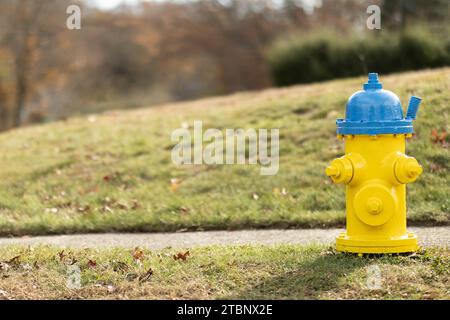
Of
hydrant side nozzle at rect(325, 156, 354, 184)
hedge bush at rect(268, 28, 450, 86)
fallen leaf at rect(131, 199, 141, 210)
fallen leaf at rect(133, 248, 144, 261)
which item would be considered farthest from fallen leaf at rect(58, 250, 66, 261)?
hedge bush at rect(268, 28, 450, 86)

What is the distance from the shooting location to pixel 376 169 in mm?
5262

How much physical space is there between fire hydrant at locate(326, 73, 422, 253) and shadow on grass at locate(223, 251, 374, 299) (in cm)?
19

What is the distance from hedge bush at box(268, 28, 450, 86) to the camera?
15.0 m

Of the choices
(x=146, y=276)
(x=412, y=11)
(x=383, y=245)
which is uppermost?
(x=412, y=11)

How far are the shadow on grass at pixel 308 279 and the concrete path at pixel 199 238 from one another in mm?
963

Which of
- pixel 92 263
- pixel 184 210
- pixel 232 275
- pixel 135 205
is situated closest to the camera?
pixel 232 275

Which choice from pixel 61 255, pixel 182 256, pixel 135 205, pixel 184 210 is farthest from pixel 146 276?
pixel 135 205

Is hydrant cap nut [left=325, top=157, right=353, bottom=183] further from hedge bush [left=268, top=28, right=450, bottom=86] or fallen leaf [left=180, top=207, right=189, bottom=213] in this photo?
hedge bush [left=268, top=28, right=450, bottom=86]

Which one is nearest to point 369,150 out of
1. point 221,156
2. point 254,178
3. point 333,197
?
point 333,197

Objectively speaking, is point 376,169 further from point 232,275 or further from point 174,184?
point 174,184

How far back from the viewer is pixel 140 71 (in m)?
35.8

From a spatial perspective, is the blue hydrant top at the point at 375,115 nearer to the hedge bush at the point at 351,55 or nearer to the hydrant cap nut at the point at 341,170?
the hydrant cap nut at the point at 341,170

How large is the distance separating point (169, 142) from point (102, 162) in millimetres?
977

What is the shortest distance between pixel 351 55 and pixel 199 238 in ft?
33.4
